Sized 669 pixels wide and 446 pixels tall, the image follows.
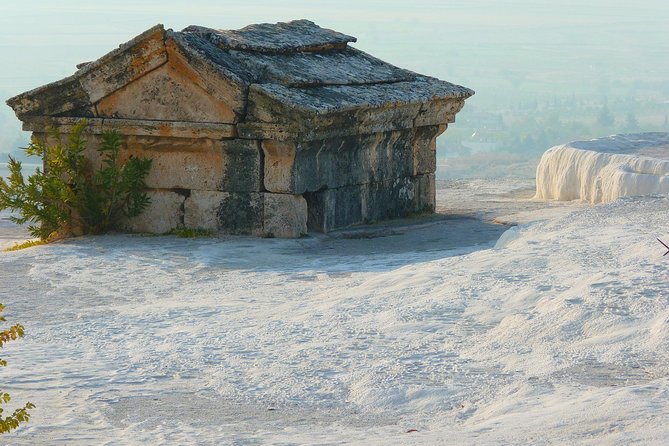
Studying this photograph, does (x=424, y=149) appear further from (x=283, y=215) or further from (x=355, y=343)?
(x=355, y=343)

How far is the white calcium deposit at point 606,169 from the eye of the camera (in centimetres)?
1451

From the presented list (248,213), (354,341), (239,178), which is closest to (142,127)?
(239,178)

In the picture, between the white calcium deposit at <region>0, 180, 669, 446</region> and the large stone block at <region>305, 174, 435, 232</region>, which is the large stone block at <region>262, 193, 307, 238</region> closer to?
the large stone block at <region>305, 174, 435, 232</region>

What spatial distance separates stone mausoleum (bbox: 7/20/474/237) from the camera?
11.5 meters

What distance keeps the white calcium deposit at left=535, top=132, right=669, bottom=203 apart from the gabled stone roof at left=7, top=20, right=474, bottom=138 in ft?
9.08

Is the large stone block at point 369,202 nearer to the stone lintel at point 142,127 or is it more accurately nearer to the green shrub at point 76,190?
the stone lintel at point 142,127

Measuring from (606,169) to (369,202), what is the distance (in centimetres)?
378

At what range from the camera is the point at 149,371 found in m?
6.89

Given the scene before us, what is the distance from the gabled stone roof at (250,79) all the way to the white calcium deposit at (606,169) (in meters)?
2.77

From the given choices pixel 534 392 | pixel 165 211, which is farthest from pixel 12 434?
pixel 165 211

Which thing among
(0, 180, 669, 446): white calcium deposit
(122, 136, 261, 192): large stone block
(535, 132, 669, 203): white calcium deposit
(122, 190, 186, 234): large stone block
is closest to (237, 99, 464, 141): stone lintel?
(122, 136, 261, 192): large stone block

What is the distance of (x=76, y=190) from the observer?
39.3ft

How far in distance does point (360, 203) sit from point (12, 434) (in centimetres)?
734

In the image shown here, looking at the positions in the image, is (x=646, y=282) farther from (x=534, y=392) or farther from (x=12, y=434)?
(x=12, y=434)
